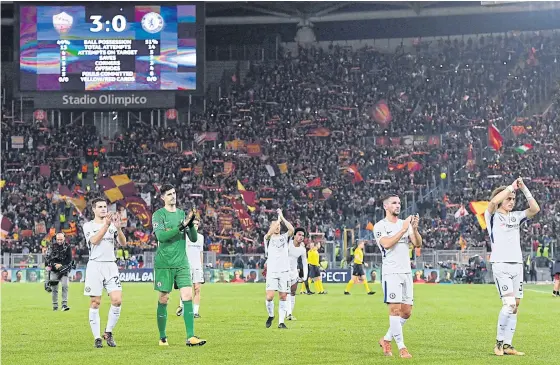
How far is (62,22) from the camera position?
54625 millimetres

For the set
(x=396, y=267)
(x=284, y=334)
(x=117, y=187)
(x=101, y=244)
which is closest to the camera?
(x=396, y=267)

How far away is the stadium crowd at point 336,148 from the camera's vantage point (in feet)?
197

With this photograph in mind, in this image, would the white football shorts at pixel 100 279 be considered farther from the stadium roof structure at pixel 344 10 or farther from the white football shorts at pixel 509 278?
the stadium roof structure at pixel 344 10

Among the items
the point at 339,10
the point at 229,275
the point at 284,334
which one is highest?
the point at 339,10

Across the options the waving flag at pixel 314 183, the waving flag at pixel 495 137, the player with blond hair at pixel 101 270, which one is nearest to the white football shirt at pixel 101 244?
the player with blond hair at pixel 101 270

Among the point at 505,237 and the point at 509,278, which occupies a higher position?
the point at 505,237

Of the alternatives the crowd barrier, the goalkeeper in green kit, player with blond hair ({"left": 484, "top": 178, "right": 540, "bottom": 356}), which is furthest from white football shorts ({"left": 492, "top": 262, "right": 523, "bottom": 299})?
the crowd barrier

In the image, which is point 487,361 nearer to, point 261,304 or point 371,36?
point 261,304

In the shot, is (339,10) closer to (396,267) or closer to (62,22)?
(62,22)

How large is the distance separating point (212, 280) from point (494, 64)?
27.7 metres

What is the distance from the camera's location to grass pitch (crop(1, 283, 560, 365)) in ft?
51.4

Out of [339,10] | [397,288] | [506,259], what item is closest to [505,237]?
[506,259]

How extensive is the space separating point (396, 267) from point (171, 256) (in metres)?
3.80

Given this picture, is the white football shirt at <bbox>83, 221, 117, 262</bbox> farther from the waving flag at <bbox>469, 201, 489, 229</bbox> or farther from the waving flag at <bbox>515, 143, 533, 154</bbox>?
the waving flag at <bbox>515, 143, 533, 154</bbox>
